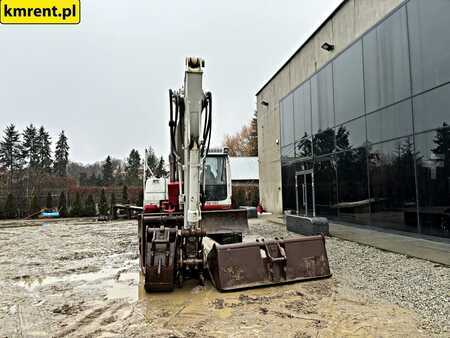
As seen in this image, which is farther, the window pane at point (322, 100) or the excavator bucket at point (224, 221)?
the window pane at point (322, 100)

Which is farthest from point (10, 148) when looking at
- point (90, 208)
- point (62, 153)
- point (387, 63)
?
point (387, 63)

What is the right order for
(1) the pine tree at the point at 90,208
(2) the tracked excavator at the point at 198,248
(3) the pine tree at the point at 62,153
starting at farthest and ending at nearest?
(3) the pine tree at the point at 62,153 → (1) the pine tree at the point at 90,208 → (2) the tracked excavator at the point at 198,248

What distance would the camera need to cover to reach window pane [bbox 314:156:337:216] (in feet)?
43.5

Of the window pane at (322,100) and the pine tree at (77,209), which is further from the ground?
the window pane at (322,100)

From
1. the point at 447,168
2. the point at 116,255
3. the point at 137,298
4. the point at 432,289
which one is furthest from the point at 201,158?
the point at 447,168

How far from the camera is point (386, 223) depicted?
33.6ft

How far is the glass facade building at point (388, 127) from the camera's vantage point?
834cm

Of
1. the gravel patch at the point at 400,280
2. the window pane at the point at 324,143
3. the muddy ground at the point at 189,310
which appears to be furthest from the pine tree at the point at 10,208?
the gravel patch at the point at 400,280

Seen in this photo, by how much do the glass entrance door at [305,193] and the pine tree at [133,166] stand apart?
2511 centimetres

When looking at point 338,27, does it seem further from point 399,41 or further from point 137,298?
point 137,298

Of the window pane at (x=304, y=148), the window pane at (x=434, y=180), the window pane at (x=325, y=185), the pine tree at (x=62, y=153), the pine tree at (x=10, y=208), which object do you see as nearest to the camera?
the window pane at (x=434, y=180)

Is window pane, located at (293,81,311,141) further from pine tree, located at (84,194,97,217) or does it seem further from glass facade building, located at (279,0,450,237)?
pine tree, located at (84,194,97,217)

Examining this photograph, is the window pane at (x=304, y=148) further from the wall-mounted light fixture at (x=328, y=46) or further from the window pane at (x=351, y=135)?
the wall-mounted light fixture at (x=328, y=46)

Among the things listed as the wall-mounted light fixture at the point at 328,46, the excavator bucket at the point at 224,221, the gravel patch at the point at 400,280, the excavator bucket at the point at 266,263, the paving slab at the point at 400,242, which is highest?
the wall-mounted light fixture at the point at 328,46
